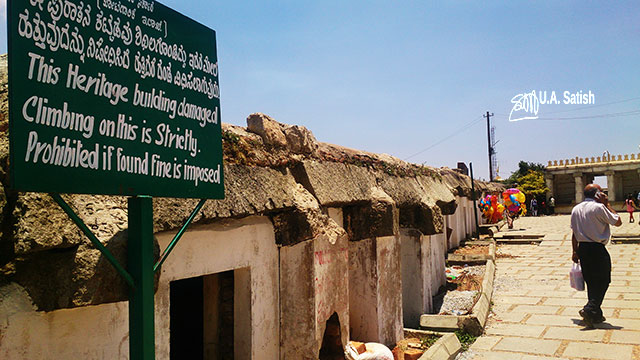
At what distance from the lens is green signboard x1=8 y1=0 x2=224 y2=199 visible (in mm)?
1728

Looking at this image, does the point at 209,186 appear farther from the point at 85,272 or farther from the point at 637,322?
the point at 637,322

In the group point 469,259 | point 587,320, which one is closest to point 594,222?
point 587,320

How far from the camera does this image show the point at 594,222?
20.1 feet

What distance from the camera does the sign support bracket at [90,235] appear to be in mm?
1820

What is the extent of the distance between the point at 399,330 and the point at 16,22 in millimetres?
5621

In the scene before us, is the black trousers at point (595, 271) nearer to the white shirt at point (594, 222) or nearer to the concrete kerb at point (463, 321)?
the white shirt at point (594, 222)

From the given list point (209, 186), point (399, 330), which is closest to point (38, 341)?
point (209, 186)

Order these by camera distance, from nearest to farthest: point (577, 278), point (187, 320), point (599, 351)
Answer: point (187, 320), point (599, 351), point (577, 278)

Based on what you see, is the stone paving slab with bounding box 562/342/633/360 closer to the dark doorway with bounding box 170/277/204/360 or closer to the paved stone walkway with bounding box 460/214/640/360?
the paved stone walkway with bounding box 460/214/640/360

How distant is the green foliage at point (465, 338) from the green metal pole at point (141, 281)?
5007 mm

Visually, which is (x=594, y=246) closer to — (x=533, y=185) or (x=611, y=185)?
(x=533, y=185)

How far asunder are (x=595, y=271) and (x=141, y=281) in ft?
19.7

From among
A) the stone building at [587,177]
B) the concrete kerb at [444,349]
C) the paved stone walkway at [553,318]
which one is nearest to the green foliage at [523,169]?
the stone building at [587,177]

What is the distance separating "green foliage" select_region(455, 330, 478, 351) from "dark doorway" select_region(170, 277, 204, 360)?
3.42m
